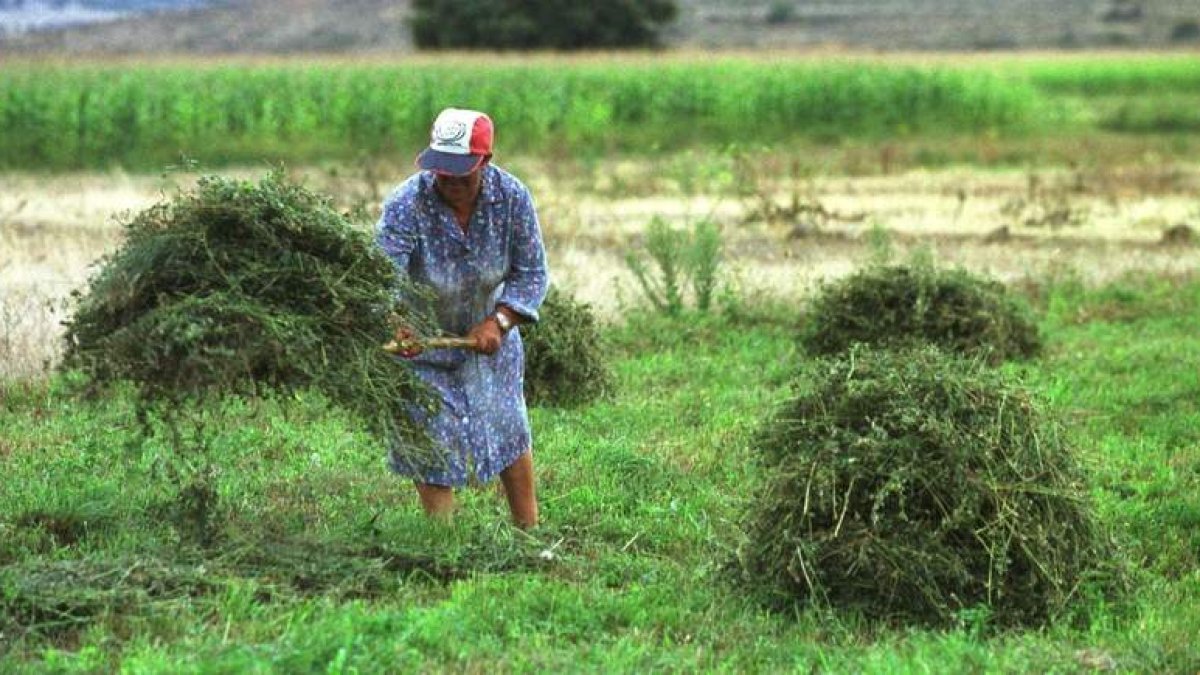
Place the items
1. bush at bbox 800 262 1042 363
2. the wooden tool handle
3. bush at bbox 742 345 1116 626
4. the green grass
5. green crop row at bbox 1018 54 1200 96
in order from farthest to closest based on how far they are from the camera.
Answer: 1. green crop row at bbox 1018 54 1200 96
2. bush at bbox 800 262 1042 363
3. the wooden tool handle
4. bush at bbox 742 345 1116 626
5. the green grass

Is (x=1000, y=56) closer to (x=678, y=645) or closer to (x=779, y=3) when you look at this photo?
(x=779, y=3)

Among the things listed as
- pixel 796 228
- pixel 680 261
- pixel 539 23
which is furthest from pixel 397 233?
pixel 539 23

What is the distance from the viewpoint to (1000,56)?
187 ft

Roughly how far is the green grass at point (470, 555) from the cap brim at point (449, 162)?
102 cm

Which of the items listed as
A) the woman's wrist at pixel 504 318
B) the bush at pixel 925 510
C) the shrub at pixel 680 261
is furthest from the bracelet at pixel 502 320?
the shrub at pixel 680 261

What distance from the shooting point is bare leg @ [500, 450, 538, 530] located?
7445 mm

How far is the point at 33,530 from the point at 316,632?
1.99 metres

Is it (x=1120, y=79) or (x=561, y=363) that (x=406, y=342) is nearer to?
(x=561, y=363)

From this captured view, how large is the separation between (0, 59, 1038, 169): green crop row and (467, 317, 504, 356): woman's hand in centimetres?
2080

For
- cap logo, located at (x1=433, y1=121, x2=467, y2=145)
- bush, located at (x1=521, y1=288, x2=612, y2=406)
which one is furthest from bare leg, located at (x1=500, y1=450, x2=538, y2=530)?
bush, located at (x1=521, y1=288, x2=612, y2=406)

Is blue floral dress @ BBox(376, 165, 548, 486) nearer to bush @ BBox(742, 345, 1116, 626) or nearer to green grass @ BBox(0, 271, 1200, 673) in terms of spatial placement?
green grass @ BBox(0, 271, 1200, 673)

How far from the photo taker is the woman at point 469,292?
23.6 feet

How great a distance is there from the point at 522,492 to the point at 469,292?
0.84 meters

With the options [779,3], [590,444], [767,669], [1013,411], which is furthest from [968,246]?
[779,3]
